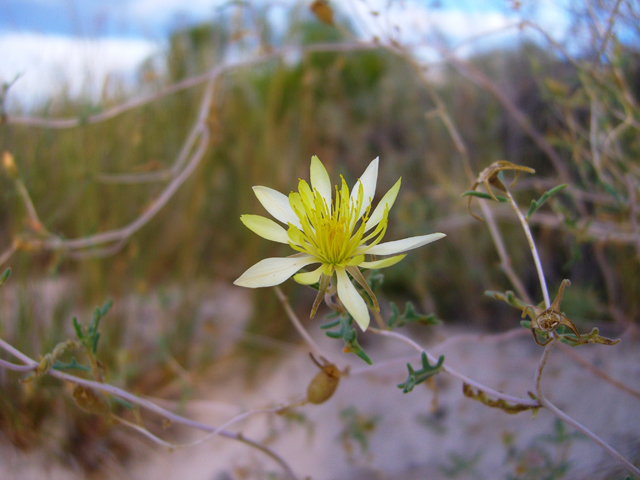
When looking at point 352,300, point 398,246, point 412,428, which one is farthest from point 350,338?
point 412,428

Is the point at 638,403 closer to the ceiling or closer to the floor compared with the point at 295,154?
closer to the floor

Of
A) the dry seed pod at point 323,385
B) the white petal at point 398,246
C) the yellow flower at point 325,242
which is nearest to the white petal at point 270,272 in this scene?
the yellow flower at point 325,242

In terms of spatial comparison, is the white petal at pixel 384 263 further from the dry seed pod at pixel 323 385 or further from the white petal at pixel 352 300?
the dry seed pod at pixel 323 385

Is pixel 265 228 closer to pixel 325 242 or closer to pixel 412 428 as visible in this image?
pixel 325 242

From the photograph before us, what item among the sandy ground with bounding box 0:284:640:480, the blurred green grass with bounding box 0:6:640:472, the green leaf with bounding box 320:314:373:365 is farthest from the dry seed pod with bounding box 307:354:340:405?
the blurred green grass with bounding box 0:6:640:472

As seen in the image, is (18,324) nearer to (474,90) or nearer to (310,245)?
(310,245)

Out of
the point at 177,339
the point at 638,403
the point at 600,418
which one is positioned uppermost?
the point at 177,339

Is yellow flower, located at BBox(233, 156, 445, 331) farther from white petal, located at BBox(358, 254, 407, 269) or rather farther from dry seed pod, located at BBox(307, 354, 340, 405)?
dry seed pod, located at BBox(307, 354, 340, 405)

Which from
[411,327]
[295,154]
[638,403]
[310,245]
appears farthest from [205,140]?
[638,403]

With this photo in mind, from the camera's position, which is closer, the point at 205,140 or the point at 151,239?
the point at 205,140
